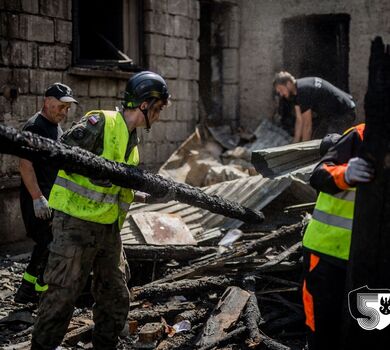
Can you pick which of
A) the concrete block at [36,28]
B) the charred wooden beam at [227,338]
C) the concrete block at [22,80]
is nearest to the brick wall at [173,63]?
the concrete block at [36,28]

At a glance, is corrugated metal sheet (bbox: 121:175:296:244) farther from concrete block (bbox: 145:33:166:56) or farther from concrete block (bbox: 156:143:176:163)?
concrete block (bbox: 145:33:166:56)

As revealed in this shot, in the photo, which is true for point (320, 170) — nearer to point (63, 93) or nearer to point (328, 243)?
point (328, 243)

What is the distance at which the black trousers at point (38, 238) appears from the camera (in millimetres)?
5164

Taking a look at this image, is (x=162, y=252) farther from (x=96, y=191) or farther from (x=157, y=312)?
(x=96, y=191)

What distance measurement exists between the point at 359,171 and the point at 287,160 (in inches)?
147

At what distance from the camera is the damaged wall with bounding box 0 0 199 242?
7090 millimetres

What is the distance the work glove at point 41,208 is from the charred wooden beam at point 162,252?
1026mm

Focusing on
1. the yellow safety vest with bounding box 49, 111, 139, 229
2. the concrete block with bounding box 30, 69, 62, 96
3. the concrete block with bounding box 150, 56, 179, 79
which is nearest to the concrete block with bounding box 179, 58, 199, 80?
the concrete block with bounding box 150, 56, 179, 79

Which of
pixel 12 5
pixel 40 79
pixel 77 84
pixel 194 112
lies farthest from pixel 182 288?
pixel 194 112

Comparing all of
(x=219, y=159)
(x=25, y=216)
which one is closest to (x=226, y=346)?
(x=25, y=216)

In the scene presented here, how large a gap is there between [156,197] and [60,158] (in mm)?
970

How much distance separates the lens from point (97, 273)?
3.93m

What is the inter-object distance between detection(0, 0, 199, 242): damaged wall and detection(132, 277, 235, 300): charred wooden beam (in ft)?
9.26

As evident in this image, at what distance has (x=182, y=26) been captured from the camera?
9672 millimetres
